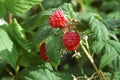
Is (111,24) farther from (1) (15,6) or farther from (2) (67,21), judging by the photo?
(1) (15,6)

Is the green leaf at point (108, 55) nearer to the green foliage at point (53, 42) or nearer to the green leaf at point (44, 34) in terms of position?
the green foliage at point (53, 42)

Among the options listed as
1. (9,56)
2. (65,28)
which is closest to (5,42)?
(9,56)

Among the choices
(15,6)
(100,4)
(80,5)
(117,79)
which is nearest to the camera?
(117,79)

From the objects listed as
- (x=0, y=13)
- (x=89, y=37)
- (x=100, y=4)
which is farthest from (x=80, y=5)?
(x=89, y=37)

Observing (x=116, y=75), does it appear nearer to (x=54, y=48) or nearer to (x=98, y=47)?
(x=98, y=47)

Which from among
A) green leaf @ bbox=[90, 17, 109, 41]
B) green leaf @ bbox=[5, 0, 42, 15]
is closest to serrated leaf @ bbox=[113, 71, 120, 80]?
green leaf @ bbox=[90, 17, 109, 41]
